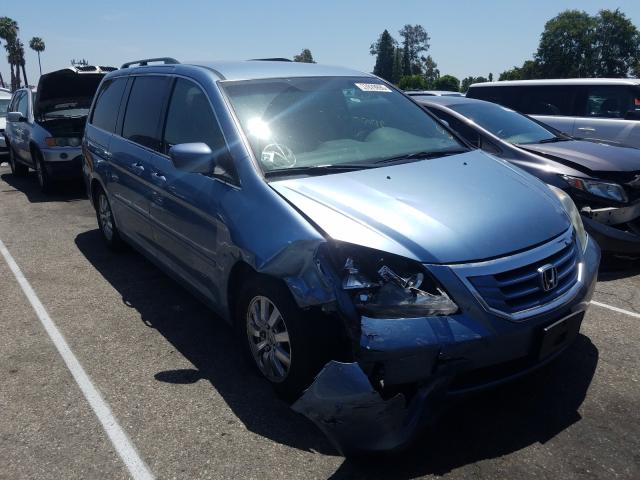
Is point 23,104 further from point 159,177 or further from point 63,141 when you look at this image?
point 159,177

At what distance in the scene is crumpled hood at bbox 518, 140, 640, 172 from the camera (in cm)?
514

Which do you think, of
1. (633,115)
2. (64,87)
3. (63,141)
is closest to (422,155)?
(633,115)

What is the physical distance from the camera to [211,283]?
3.58 m

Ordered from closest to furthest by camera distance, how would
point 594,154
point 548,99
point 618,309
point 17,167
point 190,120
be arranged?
point 190,120
point 618,309
point 594,154
point 548,99
point 17,167

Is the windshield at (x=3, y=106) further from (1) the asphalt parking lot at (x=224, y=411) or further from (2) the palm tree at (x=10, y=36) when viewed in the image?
(2) the palm tree at (x=10, y=36)

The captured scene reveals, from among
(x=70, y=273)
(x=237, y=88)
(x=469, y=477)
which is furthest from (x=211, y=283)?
(x=70, y=273)

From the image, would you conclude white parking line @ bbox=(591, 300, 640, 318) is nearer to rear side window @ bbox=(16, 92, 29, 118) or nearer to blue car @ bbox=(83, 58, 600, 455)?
blue car @ bbox=(83, 58, 600, 455)

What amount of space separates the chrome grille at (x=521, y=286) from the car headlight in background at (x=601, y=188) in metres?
2.41

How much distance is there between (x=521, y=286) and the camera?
8.61 feet

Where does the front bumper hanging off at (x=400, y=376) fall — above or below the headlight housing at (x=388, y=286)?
below

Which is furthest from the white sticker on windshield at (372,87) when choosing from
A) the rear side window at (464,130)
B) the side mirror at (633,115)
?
the side mirror at (633,115)

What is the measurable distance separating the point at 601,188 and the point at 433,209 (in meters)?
2.87

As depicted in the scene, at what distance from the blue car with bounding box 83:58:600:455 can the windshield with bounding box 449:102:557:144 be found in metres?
2.10

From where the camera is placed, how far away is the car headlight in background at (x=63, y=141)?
30.2 ft
